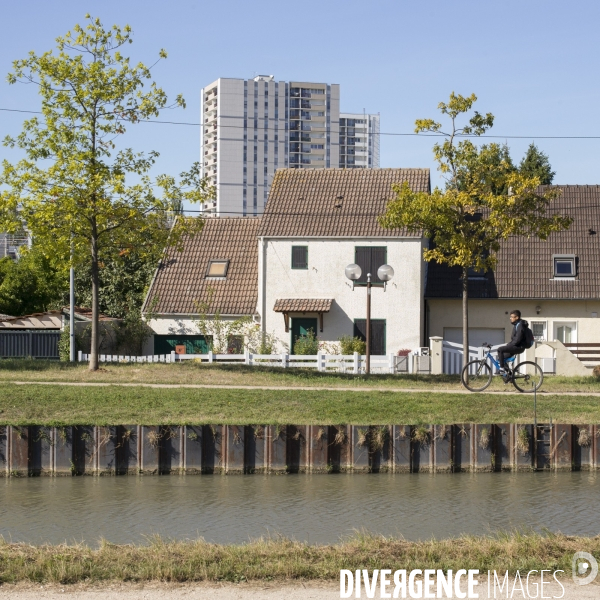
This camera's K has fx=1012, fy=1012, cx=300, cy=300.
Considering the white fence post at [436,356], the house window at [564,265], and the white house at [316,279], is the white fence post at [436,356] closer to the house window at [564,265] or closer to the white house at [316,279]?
the white house at [316,279]

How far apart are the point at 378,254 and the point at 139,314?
1112cm

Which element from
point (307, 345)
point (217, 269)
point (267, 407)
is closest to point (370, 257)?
point (307, 345)

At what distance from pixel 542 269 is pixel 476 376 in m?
18.0

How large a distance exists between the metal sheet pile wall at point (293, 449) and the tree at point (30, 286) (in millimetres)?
32783

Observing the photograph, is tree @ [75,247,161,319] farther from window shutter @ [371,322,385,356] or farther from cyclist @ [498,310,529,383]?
cyclist @ [498,310,529,383]

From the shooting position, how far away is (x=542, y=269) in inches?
1641

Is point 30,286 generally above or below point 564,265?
below

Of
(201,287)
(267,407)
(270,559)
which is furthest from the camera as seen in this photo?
(201,287)

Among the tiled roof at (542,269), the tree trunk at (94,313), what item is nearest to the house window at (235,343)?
the tiled roof at (542,269)

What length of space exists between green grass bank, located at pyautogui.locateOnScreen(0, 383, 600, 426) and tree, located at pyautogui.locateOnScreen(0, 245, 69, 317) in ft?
97.4

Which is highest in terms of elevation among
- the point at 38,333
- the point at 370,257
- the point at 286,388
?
the point at 370,257

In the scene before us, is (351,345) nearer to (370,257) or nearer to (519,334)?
(370,257)

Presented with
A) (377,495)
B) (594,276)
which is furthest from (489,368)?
(594,276)

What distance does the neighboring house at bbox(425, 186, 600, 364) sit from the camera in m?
40.8
